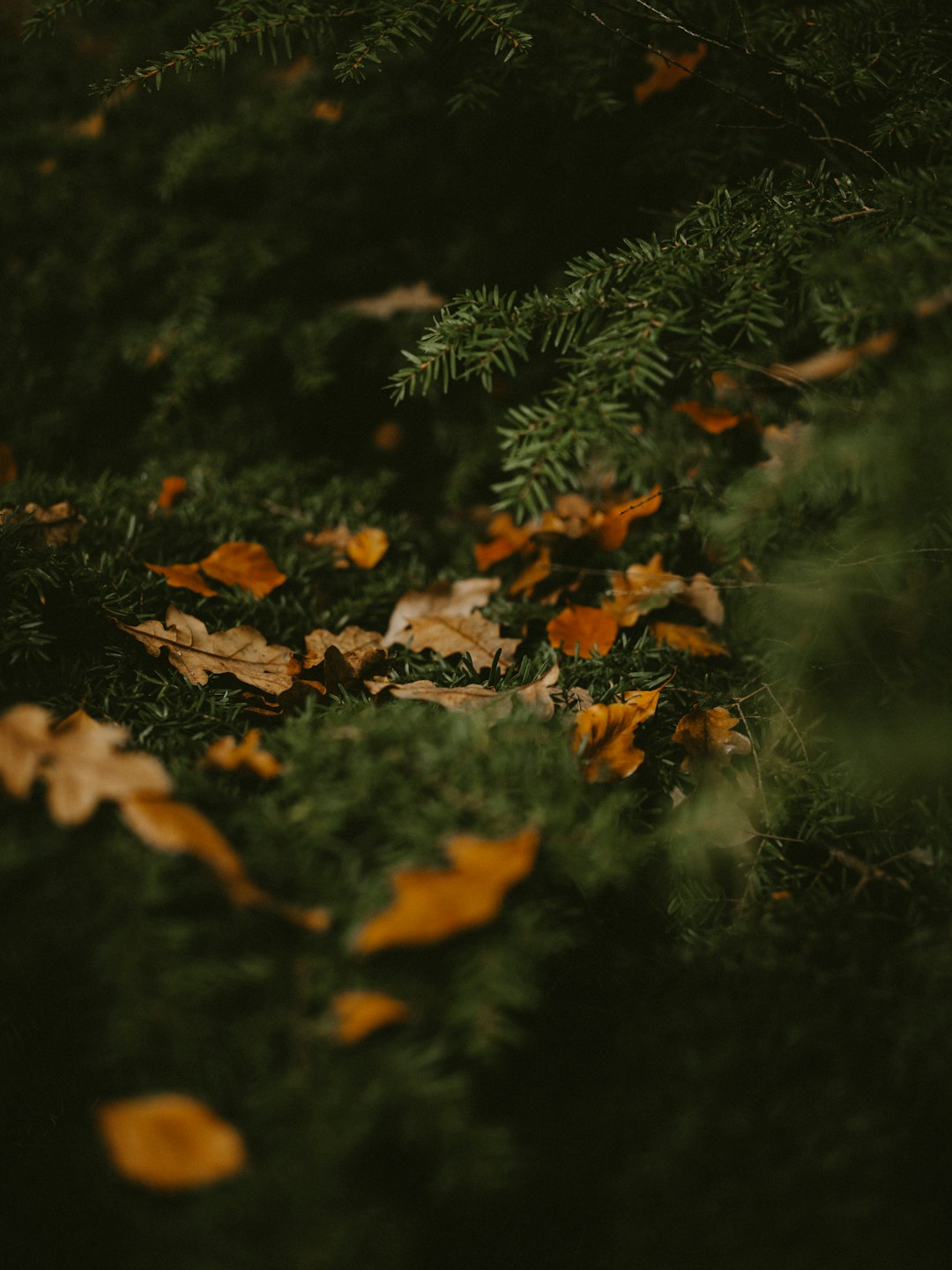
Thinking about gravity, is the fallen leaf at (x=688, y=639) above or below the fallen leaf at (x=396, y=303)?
below

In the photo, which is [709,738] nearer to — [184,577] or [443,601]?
[443,601]

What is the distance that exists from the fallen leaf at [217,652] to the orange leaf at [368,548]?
54 cm

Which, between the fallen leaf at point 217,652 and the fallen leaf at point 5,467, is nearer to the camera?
the fallen leaf at point 217,652

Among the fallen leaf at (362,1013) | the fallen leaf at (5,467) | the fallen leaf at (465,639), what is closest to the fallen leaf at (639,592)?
the fallen leaf at (465,639)

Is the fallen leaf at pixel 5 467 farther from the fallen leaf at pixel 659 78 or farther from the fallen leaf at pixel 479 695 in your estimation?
the fallen leaf at pixel 659 78

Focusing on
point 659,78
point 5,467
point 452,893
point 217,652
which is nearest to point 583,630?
point 217,652

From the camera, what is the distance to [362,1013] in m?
0.78

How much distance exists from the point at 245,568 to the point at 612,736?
3.57 feet

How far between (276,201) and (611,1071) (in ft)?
9.34

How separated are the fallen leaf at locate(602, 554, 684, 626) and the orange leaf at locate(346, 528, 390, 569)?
Answer: 2.33 feet

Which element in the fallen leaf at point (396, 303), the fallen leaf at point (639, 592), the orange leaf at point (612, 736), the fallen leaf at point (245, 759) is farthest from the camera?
the fallen leaf at point (396, 303)

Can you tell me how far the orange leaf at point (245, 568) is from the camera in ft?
5.98

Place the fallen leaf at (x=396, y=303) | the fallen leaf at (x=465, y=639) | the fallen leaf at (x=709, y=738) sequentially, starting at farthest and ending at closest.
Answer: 1. the fallen leaf at (x=396, y=303)
2. the fallen leaf at (x=465, y=639)
3. the fallen leaf at (x=709, y=738)

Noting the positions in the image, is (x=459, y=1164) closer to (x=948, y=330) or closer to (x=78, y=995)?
(x=78, y=995)
